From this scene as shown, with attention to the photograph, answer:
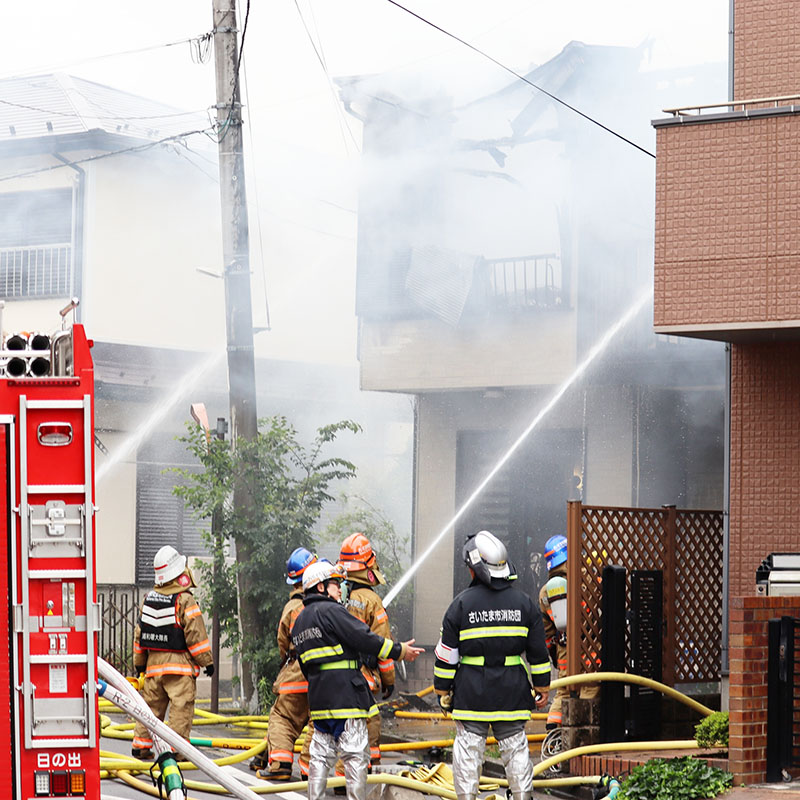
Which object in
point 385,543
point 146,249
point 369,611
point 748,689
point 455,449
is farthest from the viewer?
point 146,249

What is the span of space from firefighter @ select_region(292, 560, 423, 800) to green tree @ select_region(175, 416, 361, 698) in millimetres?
5013

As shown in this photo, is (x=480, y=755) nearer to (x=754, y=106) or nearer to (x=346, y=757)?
(x=346, y=757)

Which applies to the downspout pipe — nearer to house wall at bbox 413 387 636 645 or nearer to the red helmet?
house wall at bbox 413 387 636 645

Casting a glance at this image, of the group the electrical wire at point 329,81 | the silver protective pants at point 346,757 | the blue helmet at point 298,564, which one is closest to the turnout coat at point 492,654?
the silver protective pants at point 346,757

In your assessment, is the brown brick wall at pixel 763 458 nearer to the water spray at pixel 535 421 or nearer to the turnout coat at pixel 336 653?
the turnout coat at pixel 336 653

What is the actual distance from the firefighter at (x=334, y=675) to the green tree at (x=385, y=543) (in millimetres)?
7682

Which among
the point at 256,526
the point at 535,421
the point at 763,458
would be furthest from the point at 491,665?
the point at 535,421

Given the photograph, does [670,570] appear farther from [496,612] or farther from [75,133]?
[75,133]

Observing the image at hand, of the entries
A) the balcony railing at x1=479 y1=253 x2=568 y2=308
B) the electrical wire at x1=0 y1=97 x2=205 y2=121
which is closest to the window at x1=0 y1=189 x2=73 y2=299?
the electrical wire at x1=0 y1=97 x2=205 y2=121

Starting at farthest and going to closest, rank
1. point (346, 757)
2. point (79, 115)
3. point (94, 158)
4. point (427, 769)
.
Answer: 1. point (79, 115)
2. point (94, 158)
3. point (427, 769)
4. point (346, 757)

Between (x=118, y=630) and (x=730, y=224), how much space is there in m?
9.39

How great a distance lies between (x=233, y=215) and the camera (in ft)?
44.3

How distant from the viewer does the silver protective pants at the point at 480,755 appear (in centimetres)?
731

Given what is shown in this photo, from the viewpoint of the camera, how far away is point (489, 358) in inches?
622
